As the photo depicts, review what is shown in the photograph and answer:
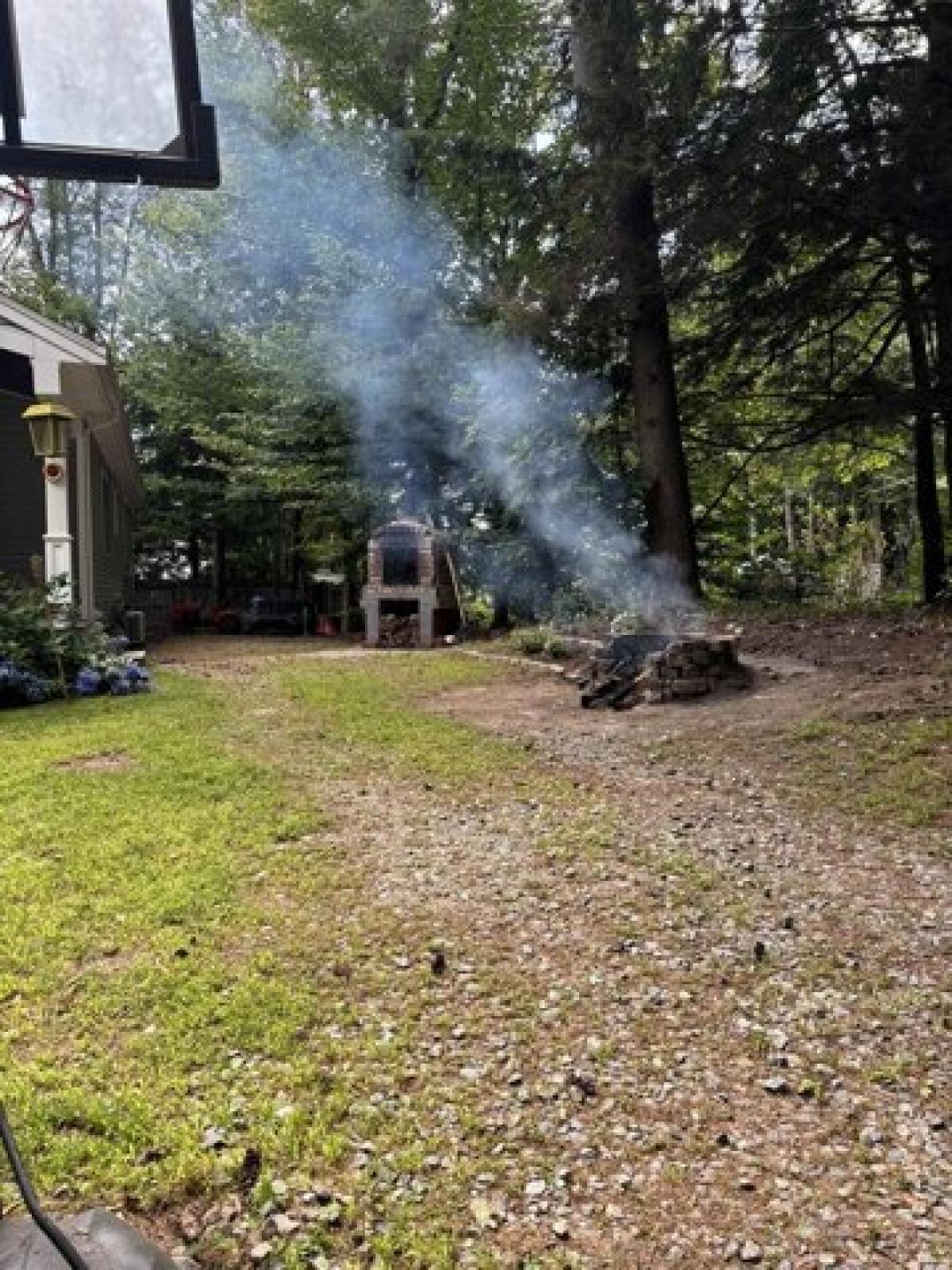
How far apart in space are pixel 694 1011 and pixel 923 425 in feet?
27.5

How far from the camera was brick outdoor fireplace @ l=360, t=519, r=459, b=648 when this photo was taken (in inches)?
487

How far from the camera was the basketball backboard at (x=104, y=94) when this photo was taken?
1573mm

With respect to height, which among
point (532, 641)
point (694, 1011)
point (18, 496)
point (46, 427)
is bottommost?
point (694, 1011)

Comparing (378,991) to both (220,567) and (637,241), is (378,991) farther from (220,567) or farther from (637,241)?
(220,567)

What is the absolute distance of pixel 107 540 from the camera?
40.3 feet

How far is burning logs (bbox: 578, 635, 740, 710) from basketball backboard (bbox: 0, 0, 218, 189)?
5.27 m

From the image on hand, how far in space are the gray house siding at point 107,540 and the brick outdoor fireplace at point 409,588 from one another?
128 inches

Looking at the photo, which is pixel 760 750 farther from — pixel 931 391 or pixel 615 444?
pixel 615 444

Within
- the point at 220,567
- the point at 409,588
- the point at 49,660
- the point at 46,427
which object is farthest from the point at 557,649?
the point at 220,567

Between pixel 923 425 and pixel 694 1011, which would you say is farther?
pixel 923 425

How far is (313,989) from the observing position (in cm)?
253

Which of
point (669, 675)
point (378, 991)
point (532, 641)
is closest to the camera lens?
point (378, 991)

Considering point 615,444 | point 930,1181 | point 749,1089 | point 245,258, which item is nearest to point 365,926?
point 749,1089

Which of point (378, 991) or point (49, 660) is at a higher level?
point (49, 660)
